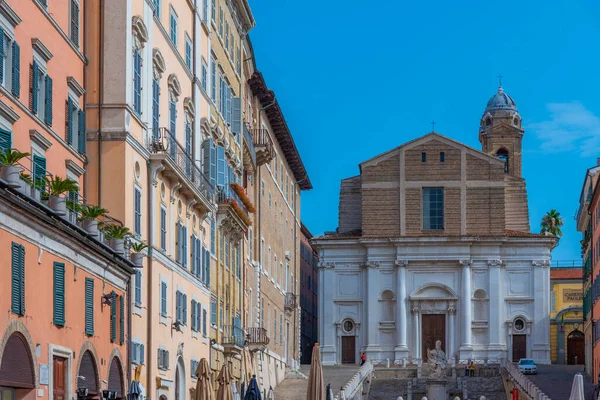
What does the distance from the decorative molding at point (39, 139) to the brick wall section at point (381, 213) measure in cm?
6294

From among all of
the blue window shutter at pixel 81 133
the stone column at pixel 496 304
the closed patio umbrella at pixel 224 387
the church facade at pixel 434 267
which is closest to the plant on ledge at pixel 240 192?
the closed patio umbrella at pixel 224 387

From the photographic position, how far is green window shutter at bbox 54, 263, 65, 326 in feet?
76.9

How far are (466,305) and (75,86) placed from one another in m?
60.2

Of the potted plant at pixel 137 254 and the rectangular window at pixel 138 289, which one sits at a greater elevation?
the potted plant at pixel 137 254

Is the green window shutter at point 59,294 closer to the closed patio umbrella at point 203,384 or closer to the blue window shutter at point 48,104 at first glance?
the blue window shutter at point 48,104

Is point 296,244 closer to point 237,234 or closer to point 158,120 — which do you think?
point 237,234

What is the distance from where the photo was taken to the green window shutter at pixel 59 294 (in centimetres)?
2344

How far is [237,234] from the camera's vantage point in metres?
52.5

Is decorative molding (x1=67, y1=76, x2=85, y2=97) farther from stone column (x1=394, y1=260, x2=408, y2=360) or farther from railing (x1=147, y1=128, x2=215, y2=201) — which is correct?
stone column (x1=394, y1=260, x2=408, y2=360)

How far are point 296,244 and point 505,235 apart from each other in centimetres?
1371

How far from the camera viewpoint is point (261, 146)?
63812mm

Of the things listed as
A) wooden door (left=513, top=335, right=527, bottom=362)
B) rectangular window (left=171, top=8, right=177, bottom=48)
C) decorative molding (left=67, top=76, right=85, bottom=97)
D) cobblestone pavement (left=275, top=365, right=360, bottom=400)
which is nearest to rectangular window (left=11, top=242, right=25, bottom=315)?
decorative molding (left=67, top=76, right=85, bottom=97)

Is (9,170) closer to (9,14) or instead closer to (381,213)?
(9,14)

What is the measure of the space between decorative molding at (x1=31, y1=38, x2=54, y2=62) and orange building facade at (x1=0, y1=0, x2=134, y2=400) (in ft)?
0.08
